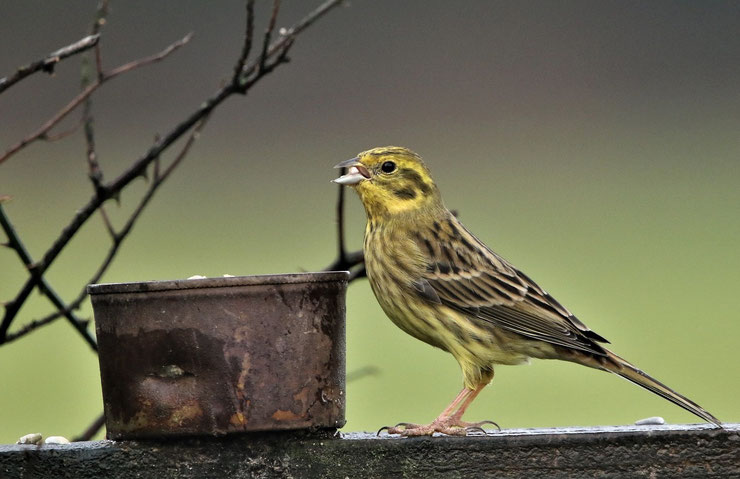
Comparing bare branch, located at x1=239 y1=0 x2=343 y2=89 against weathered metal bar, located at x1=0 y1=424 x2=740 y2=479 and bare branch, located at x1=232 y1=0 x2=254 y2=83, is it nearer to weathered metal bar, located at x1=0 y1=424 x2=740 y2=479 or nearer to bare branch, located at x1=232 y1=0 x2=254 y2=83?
bare branch, located at x1=232 y1=0 x2=254 y2=83

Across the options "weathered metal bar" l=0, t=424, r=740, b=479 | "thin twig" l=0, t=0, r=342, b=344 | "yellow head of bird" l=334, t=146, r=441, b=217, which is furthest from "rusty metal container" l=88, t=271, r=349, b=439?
"yellow head of bird" l=334, t=146, r=441, b=217

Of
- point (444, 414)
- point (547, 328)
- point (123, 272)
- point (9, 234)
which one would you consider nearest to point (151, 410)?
point (9, 234)

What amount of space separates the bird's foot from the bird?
2cm

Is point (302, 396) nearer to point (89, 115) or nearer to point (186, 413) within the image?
point (186, 413)

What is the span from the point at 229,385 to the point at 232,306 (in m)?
0.24

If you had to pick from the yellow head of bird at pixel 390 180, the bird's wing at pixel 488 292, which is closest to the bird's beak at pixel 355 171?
the yellow head of bird at pixel 390 180

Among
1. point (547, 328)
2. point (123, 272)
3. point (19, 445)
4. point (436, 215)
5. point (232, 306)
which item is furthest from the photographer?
Answer: point (123, 272)

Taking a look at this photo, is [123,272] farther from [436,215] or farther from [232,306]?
[232,306]

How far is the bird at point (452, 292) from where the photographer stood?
4.91 m

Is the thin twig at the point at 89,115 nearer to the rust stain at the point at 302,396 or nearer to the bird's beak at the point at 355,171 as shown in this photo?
the rust stain at the point at 302,396

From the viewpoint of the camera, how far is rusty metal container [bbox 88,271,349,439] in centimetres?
360

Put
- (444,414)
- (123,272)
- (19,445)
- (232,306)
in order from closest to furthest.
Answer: (232,306) → (19,445) → (444,414) → (123,272)

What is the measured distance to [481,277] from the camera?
17.2 feet

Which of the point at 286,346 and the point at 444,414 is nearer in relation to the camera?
the point at 286,346
